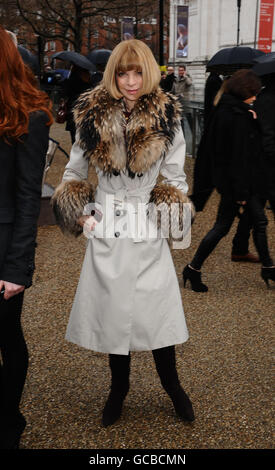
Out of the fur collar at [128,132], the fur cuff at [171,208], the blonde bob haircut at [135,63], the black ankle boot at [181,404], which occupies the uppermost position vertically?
the blonde bob haircut at [135,63]

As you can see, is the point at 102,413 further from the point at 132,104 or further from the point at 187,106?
the point at 187,106

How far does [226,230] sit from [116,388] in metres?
2.47

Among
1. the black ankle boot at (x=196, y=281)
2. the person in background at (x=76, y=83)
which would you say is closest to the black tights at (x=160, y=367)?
the black ankle boot at (x=196, y=281)

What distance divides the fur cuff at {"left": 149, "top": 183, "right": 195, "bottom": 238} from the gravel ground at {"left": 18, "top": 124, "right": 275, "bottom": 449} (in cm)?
103

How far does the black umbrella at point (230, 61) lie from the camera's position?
867 cm

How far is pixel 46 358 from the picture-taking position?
3.76 m

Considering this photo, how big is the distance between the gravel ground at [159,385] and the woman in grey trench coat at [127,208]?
18.9 inches

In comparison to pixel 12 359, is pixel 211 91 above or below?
above

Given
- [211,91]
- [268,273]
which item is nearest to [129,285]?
[268,273]

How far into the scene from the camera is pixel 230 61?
8.70 meters

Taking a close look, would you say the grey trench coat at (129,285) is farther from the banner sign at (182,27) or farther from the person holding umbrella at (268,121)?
the banner sign at (182,27)

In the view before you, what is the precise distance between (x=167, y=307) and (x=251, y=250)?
3.60 metres

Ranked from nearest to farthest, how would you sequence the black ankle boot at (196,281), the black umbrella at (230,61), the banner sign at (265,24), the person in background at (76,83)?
1. the black ankle boot at (196,281)
2. the black umbrella at (230,61)
3. the person in background at (76,83)
4. the banner sign at (265,24)

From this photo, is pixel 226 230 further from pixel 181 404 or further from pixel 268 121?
pixel 181 404
